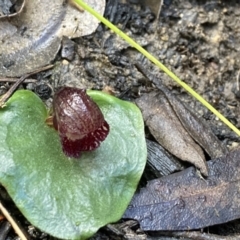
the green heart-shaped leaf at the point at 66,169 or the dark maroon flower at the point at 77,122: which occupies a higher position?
the dark maroon flower at the point at 77,122

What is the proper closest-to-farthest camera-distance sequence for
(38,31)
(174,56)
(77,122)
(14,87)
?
(77,122), (14,87), (38,31), (174,56)

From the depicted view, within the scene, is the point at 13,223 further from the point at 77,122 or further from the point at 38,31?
the point at 38,31

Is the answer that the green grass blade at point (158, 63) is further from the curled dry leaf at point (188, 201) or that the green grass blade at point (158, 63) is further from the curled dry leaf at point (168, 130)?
the curled dry leaf at point (188, 201)

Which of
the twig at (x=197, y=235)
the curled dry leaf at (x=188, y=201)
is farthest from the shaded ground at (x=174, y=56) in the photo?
the twig at (x=197, y=235)

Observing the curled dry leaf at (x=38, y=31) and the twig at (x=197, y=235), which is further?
the curled dry leaf at (x=38, y=31)

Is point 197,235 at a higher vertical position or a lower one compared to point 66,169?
lower

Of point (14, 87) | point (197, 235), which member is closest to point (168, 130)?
point (197, 235)

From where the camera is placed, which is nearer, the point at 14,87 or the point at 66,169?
the point at 66,169
